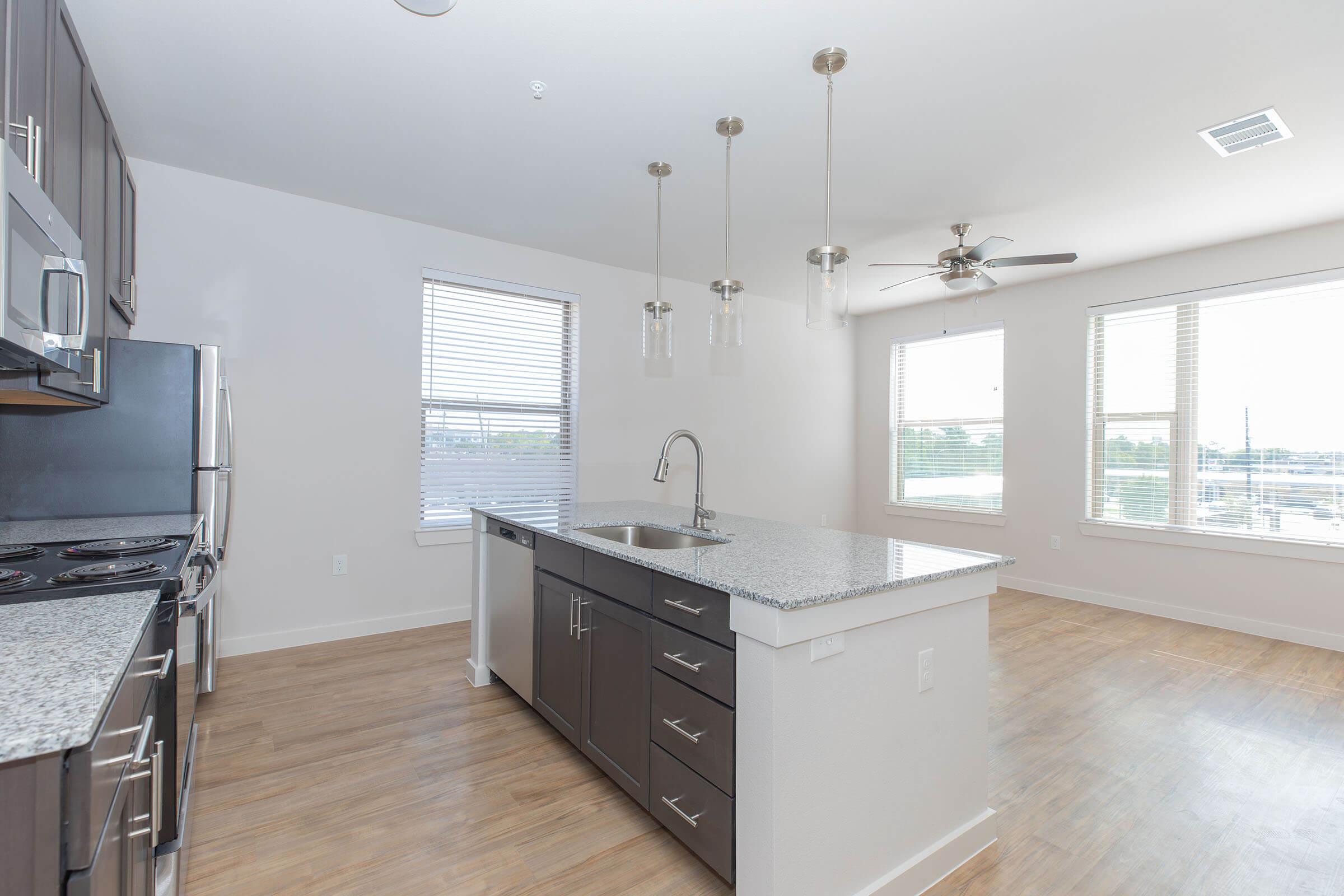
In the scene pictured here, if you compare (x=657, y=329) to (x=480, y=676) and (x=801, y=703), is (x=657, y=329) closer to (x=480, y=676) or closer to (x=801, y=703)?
(x=801, y=703)

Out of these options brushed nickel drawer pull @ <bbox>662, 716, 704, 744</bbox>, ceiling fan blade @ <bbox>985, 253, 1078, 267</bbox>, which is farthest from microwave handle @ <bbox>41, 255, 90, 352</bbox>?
ceiling fan blade @ <bbox>985, 253, 1078, 267</bbox>

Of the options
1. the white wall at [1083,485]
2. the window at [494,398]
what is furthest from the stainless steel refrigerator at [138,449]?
the white wall at [1083,485]

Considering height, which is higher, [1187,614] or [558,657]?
[558,657]

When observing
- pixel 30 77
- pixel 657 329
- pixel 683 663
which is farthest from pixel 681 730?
pixel 30 77

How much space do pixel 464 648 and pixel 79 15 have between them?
10.2 feet

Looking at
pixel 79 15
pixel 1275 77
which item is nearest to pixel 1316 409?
pixel 1275 77

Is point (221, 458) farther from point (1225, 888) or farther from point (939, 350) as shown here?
point (939, 350)

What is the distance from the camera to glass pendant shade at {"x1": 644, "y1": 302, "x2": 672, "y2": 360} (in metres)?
2.71

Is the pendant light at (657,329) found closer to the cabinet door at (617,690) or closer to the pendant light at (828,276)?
the pendant light at (828,276)

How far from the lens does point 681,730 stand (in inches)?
68.5

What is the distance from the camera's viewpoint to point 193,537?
218cm

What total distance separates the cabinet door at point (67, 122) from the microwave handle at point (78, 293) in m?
0.43

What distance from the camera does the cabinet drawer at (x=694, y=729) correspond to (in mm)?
1582

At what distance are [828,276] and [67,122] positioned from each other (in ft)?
7.64
